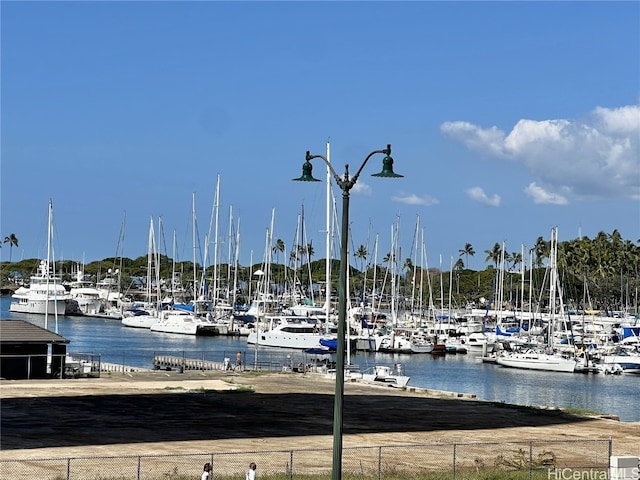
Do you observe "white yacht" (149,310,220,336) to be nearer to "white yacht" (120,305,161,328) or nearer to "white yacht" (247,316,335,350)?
"white yacht" (120,305,161,328)

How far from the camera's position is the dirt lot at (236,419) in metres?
45.7

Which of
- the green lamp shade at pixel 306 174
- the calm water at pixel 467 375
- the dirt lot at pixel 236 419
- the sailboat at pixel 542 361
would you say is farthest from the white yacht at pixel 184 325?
the green lamp shade at pixel 306 174

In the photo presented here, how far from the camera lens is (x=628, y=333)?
14325 centimetres

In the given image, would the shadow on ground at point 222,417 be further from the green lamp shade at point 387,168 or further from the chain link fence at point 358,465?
the green lamp shade at point 387,168

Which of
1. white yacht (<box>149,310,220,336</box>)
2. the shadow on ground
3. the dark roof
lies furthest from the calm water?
the dark roof

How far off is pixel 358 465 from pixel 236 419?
1382cm

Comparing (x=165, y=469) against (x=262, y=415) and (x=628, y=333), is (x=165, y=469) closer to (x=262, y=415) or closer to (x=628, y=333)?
(x=262, y=415)

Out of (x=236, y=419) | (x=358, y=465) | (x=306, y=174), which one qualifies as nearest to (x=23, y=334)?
(x=236, y=419)

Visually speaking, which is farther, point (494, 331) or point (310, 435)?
point (494, 331)

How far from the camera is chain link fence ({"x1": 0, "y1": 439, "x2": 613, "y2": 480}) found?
3716 centimetres

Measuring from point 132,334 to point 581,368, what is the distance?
7679 cm

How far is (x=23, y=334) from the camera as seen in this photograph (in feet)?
223

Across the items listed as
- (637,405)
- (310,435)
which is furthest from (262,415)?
(637,405)

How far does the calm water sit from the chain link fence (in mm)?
34769
